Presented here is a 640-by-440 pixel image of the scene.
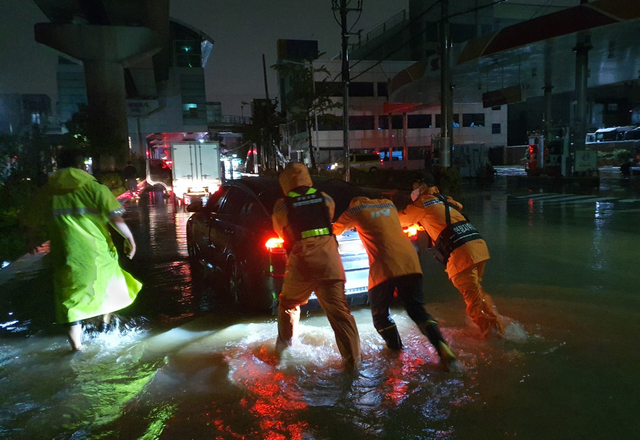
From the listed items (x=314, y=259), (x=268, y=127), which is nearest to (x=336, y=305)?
(x=314, y=259)

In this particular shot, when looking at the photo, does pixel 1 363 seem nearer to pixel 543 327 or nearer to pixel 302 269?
→ pixel 302 269

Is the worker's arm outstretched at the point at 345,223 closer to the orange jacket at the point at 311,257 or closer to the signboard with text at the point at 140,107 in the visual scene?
the orange jacket at the point at 311,257

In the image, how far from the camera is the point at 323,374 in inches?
170

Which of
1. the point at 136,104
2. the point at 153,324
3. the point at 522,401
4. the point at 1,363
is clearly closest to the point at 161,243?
the point at 153,324

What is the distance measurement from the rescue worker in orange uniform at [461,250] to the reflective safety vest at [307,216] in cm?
124

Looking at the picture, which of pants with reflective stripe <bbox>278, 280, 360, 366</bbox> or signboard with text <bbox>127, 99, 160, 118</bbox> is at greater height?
signboard with text <bbox>127, 99, 160, 118</bbox>

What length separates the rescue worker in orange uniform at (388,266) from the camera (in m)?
4.35

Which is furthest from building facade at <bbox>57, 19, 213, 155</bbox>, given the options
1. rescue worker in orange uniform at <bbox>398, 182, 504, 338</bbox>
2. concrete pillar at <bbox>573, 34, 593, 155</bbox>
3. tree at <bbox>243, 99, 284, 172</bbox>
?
rescue worker in orange uniform at <bbox>398, 182, 504, 338</bbox>

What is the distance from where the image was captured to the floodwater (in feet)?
11.5

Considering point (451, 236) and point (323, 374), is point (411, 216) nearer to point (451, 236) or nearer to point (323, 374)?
point (451, 236)

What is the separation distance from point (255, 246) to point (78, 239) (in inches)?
68.6

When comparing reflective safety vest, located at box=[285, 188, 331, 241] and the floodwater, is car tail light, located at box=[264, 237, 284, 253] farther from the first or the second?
reflective safety vest, located at box=[285, 188, 331, 241]

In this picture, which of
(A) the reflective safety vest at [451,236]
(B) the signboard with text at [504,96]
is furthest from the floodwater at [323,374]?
(B) the signboard with text at [504,96]

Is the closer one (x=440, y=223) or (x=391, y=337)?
(x=391, y=337)
